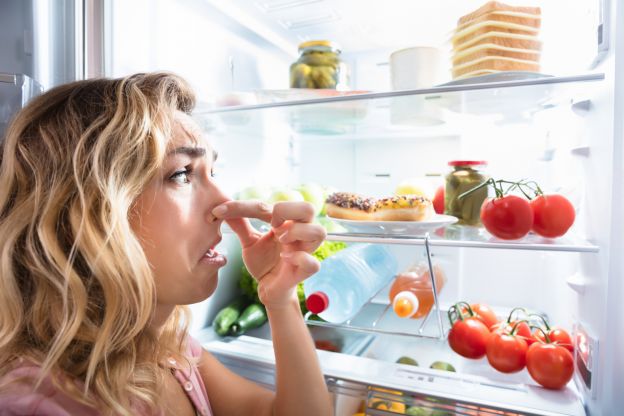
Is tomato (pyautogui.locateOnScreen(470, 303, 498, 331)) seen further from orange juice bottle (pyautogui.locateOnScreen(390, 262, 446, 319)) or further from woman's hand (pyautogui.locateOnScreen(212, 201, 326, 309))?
woman's hand (pyautogui.locateOnScreen(212, 201, 326, 309))

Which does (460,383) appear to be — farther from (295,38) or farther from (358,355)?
(295,38)

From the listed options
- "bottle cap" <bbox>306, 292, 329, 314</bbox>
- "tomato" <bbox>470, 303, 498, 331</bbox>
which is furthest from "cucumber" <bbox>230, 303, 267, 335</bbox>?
"tomato" <bbox>470, 303, 498, 331</bbox>

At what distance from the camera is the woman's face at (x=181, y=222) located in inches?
27.6

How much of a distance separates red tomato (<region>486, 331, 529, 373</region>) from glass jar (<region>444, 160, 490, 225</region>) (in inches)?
11.4

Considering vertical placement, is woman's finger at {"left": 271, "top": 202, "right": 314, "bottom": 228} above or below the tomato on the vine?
above

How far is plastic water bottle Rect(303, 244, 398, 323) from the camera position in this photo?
1.24 m

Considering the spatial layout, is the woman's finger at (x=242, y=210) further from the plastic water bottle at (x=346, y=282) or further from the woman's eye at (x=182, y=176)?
the plastic water bottle at (x=346, y=282)

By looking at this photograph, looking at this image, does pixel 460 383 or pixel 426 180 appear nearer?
pixel 460 383

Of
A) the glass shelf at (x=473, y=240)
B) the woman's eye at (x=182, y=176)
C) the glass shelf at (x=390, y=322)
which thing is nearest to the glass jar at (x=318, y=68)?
the glass shelf at (x=473, y=240)

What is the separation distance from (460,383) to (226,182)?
35.8 inches

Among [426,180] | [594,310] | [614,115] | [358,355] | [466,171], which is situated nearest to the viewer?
[614,115]

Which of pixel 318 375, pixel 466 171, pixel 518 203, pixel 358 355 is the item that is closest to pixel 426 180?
pixel 466 171

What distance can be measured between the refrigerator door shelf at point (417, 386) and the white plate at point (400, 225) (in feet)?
1.08

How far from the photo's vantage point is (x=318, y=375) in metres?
0.90
